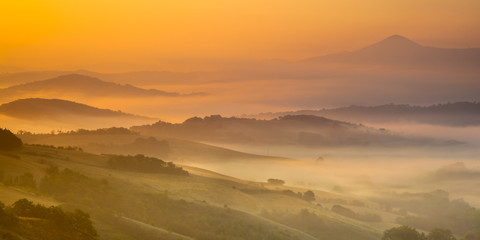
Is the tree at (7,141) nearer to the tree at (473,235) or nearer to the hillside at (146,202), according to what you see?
the hillside at (146,202)

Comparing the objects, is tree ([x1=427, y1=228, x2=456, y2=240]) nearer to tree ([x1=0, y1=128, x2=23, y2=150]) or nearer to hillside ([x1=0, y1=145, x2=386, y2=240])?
hillside ([x1=0, y1=145, x2=386, y2=240])

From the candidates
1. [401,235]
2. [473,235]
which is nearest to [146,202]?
[401,235]

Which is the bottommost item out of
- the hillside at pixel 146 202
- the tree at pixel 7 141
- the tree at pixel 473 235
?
the tree at pixel 473 235

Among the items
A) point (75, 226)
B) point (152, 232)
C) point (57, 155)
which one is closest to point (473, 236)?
point (57, 155)

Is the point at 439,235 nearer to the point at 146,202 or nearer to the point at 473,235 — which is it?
the point at 473,235

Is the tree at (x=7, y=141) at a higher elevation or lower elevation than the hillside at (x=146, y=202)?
higher

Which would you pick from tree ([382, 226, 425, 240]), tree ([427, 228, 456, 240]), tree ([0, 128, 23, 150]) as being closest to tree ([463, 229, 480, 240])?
tree ([427, 228, 456, 240])

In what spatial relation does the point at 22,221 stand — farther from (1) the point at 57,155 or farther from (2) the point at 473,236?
(2) the point at 473,236

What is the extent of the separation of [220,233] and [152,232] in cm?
3371

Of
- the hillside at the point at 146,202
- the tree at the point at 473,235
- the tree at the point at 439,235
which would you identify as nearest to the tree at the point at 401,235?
the hillside at the point at 146,202

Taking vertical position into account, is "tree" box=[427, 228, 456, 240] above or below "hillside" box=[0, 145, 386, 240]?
below

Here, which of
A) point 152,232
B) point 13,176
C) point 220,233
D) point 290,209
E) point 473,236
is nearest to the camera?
point 152,232

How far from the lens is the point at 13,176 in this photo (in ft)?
273

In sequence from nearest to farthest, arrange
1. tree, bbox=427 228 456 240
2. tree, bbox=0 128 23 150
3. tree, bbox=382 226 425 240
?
tree, bbox=0 128 23 150 → tree, bbox=382 226 425 240 → tree, bbox=427 228 456 240
